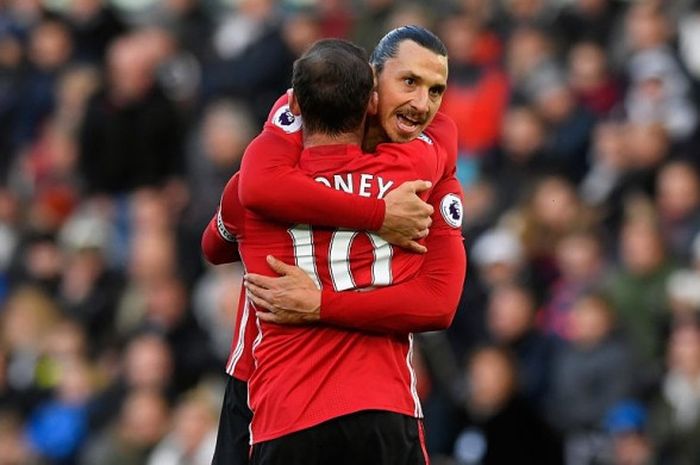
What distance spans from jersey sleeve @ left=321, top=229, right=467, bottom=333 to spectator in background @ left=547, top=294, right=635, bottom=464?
15.1ft

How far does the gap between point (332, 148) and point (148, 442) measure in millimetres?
5785

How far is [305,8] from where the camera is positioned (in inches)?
537

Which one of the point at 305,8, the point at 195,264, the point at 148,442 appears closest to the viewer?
the point at 148,442

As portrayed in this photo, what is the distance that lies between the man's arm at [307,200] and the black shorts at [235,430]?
0.62 m

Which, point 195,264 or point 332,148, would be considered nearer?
point 332,148

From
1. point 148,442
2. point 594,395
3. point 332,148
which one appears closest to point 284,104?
point 332,148

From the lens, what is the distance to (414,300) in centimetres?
475

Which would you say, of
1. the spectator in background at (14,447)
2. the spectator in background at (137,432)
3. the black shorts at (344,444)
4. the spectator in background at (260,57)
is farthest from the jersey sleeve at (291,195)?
the spectator in background at (260,57)

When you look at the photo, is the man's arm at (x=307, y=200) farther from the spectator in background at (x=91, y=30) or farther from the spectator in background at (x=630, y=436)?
the spectator in background at (x=91, y=30)

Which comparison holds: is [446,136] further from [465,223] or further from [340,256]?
[465,223]

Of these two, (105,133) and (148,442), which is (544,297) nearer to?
(148,442)

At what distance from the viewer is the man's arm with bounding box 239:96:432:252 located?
463cm

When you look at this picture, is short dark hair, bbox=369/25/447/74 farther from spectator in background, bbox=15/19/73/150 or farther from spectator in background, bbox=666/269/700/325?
spectator in background, bbox=15/19/73/150

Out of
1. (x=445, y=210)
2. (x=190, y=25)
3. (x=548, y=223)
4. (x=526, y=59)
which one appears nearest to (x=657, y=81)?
(x=548, y=223)
